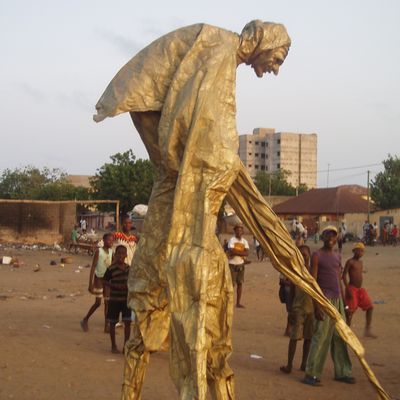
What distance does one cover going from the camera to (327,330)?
687 centimetres

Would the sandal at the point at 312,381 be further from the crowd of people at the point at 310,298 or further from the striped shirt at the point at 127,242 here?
the striped shirt at the point at 127,242

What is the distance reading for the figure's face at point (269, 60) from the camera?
3787 mm

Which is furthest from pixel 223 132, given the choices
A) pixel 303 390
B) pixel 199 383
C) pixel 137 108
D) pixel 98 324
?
pixel 98 324

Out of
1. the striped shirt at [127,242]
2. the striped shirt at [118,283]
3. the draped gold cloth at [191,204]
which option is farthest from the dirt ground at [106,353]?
the draped gold cloth at [191,204]

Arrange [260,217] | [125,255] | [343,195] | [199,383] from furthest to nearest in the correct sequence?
[343,195]
[125,255]
[260,217]
[199,383]

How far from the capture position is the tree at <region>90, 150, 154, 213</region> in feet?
132

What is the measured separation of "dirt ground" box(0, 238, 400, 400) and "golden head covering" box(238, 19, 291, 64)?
3327 mm

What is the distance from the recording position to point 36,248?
28.5 meters

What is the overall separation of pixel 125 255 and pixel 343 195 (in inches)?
1951

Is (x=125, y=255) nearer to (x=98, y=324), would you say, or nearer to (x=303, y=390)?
(x=98, y=324)

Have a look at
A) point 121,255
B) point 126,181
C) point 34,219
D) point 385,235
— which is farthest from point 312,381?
point 126,181

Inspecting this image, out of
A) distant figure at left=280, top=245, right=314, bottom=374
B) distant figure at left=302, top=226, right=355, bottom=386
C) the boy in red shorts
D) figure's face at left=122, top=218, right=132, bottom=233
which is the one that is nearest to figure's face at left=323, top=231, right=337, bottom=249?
distant figure at left=302, top=226, right=355, bottom=386

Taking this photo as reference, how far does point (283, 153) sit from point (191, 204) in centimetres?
11361

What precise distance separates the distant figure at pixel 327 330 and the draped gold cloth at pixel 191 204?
116 inches
